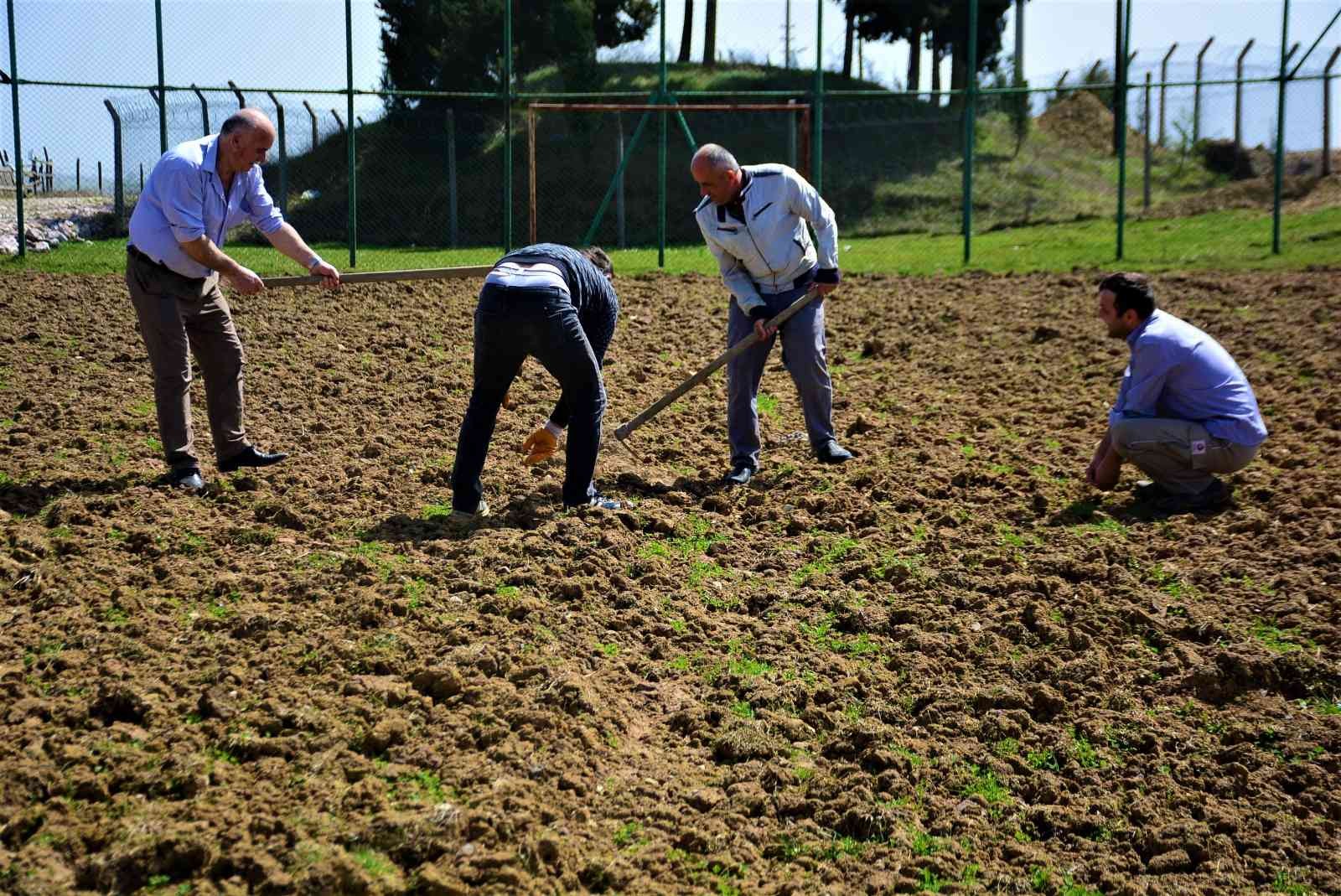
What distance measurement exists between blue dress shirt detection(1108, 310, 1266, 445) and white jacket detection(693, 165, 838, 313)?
1742 mm

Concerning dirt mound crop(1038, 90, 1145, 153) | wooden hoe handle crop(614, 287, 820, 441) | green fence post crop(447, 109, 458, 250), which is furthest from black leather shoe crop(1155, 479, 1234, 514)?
dirt mound crop(1038, 90, 1145, 153)

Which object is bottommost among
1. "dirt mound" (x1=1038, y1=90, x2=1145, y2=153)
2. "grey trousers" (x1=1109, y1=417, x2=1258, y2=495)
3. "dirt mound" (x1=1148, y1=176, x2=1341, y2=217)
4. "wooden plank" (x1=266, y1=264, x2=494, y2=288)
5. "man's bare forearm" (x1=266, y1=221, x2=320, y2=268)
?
"grey trousers" (x1=1109, y1=417, x2=1258, y2=495)

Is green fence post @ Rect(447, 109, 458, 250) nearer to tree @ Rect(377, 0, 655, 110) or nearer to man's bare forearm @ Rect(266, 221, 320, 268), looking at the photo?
tree @ Rect(377, 0, 655, 110)

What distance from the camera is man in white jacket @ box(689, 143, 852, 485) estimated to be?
781 centimetres

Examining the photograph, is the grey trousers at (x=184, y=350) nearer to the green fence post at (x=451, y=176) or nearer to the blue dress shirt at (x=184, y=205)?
the blue dress shirt at (x=184, y=205)

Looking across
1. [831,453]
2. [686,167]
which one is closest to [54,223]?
[831,453]

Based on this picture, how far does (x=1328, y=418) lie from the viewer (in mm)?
8781

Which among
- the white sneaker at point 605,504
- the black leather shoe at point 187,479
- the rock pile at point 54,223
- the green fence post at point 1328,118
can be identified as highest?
the green fence post at point 1328,118

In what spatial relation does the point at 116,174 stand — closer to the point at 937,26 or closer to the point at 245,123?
the point at 245,123

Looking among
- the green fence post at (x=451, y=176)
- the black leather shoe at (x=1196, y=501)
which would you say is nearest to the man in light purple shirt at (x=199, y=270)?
the black leather shoe at (x=1196, y=501)

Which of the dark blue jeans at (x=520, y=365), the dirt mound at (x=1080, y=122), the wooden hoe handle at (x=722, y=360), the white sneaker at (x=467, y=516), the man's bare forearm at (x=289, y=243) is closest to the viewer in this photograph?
the dark blue jeans at (x=520, y=365)

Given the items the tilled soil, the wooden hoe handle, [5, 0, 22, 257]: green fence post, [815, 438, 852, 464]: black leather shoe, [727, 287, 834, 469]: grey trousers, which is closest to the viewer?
the tilled soil

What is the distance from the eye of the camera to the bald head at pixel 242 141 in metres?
7.04

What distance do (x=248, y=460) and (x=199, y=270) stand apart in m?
1.16
